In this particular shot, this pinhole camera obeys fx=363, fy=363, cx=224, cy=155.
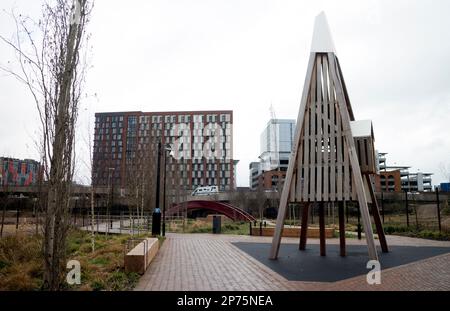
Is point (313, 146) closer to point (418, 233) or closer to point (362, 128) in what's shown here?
point (362, 128)

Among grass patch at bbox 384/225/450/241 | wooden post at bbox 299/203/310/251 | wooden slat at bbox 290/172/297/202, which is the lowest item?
grass patch at bbox 384/225/450/241

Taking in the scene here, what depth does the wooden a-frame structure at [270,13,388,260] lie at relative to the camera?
1120 centimetres

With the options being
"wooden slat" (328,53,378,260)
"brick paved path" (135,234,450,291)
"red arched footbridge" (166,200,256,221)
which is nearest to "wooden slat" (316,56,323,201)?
"wooden slat" (328,53,378,260)

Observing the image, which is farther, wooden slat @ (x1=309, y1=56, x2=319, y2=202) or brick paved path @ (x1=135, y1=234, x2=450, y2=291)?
wooden slat @ (x1=309, y1=56, x2=319, y2=202)

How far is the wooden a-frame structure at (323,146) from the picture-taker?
36.7 ft

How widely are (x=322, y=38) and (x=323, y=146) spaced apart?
12.0 ft

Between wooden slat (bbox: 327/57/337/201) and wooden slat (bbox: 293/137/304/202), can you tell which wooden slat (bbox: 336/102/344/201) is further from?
wooden slat (bbox: 293/137/304/202)

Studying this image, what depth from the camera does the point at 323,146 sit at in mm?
11852

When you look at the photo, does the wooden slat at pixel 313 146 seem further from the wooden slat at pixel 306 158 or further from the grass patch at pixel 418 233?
the grass patch at pixel 418 233

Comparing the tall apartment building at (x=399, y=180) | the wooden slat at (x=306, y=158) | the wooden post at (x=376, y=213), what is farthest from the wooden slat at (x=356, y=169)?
the tall apartment building at (x=399, y=180)

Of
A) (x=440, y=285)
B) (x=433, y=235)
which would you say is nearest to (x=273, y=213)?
(x=433, y=235)

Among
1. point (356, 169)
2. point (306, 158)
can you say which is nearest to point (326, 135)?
point (306, 158)

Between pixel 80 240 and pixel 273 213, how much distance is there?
142 ft

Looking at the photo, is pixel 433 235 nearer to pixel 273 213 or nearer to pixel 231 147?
pixel 273 213
